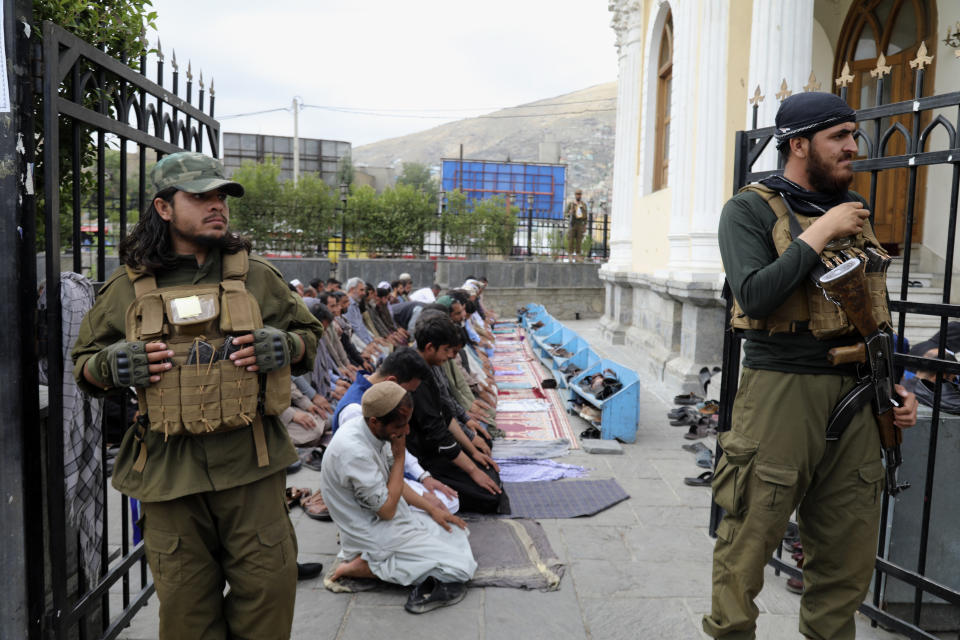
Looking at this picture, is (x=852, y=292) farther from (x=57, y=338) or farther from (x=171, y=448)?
(x=57, y=338)

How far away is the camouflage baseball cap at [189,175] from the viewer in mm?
2064

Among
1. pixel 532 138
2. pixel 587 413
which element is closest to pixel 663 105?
pixel 587 413

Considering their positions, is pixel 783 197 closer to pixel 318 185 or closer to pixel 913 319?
pixel 913 319

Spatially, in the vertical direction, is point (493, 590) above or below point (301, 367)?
below

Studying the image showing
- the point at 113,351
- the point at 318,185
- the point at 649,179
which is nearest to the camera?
the point at 113,351

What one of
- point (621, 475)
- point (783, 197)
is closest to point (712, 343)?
point (621, 475)

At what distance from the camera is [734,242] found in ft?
7.16

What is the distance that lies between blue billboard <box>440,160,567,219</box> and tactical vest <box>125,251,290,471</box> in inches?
1632

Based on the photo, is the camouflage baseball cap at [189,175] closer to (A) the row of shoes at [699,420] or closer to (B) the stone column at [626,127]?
(A) the row of shoes at [699,420]

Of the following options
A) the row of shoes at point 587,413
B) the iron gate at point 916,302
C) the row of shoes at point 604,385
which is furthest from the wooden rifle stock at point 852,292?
the row of shoes at point 604,385

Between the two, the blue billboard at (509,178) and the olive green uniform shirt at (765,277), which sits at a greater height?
the blue billboard at (509,178)

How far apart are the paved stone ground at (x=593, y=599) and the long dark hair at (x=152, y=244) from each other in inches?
69.8

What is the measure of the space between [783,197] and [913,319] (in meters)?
6.21

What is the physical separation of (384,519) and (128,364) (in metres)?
1.76
